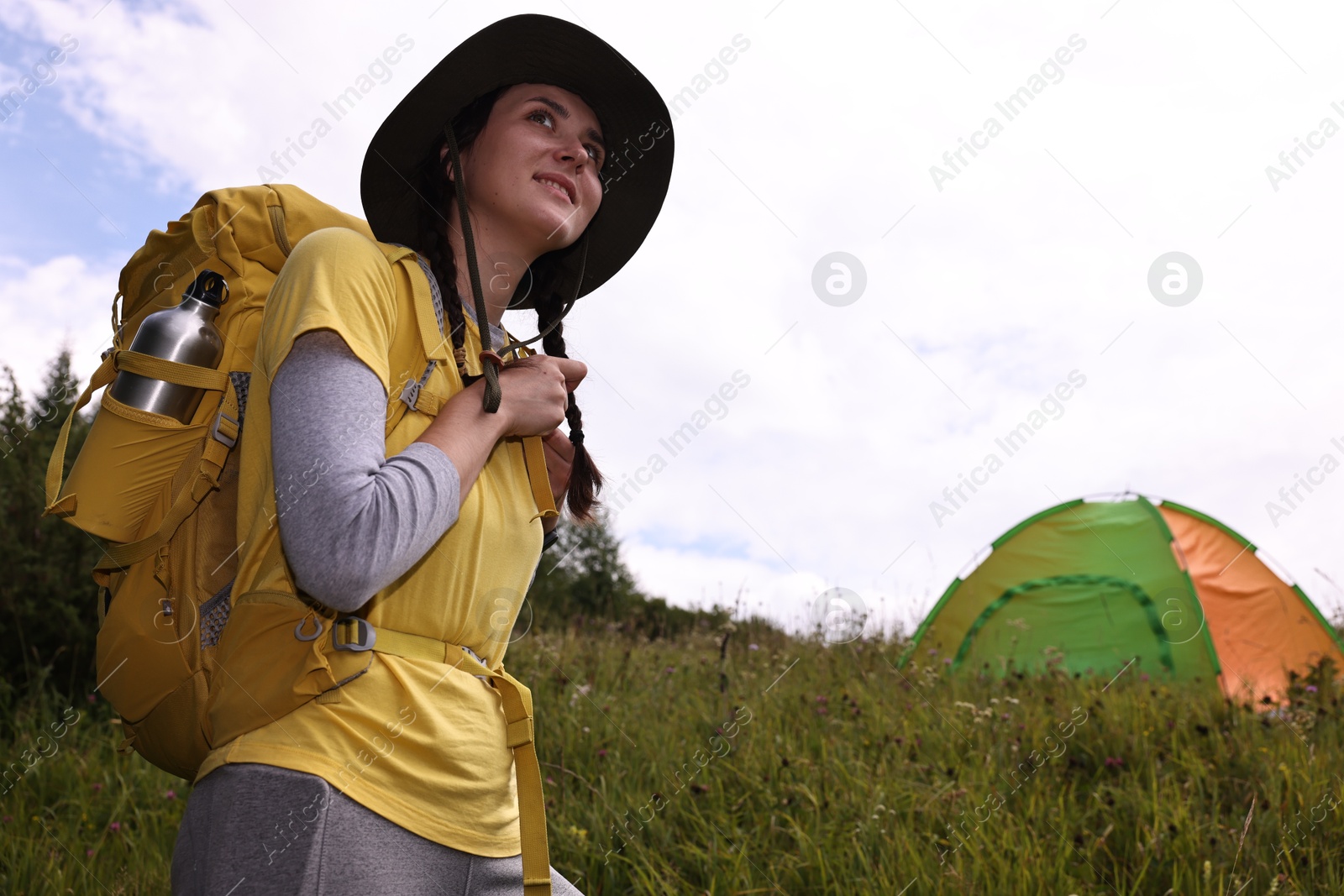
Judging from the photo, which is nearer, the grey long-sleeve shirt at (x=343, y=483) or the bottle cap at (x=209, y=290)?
the grey long-sleeve shirt at (x=343, y=483)

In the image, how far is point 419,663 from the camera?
143 cm

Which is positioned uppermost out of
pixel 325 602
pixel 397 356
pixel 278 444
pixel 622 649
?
pixel 397 356

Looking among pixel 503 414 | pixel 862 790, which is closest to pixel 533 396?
pixel 503 414

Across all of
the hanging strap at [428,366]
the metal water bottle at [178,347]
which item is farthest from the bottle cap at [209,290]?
the hanging strap at [428,366]

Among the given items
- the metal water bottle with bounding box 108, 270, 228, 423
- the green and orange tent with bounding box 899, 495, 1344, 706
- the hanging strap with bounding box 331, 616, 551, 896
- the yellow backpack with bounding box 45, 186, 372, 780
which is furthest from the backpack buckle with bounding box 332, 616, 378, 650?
the green and orange tent with bounding box 899, 495, 1344, 706

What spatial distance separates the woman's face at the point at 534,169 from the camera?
6.01ft

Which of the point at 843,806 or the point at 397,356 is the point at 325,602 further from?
the point at 843,806

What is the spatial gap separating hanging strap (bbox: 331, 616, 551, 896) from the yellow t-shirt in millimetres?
14

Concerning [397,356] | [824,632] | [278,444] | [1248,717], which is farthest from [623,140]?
[824,632]

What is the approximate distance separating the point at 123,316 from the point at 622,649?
16.3 feet

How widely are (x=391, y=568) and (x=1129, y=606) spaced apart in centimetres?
686

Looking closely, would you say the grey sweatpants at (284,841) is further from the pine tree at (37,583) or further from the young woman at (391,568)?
the pine tree at (37,583)

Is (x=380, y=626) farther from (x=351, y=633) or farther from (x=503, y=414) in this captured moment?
(x=503, y=414)

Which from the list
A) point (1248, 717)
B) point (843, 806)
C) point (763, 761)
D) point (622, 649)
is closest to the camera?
point (843, 806)
